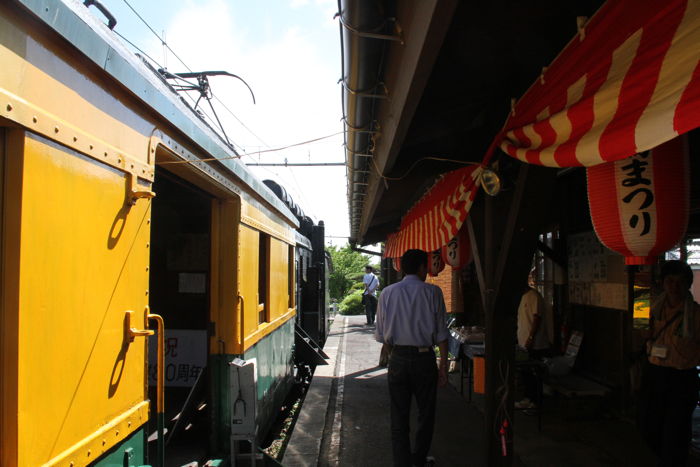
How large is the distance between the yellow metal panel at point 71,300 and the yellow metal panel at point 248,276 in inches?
60.2

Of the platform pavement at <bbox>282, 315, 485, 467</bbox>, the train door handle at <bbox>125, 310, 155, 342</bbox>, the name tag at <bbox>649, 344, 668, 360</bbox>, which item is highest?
the train door handle at <bbox>125, 310, 155, 342</bbox>

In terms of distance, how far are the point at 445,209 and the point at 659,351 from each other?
1.94m

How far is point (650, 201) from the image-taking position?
223 cm

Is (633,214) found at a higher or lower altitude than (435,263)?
higher

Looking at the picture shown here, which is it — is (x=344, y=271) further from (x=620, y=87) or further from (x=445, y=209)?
(x=620, y=87)

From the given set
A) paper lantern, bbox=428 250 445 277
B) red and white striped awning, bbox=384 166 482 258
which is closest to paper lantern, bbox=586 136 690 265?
red and white striped awning, bbox=384 166 482 258

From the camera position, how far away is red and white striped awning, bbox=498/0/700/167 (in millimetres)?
1352

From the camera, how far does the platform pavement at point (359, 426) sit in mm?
4328

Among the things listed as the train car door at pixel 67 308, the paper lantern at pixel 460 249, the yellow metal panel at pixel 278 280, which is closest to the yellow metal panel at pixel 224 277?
Result: the yellow metal panel at pixel 278 280

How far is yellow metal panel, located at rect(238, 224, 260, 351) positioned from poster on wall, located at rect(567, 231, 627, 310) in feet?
12.6

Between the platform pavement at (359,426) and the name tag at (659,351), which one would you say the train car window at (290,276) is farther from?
the name tag at (659,351)

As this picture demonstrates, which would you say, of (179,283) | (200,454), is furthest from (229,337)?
(179,283)

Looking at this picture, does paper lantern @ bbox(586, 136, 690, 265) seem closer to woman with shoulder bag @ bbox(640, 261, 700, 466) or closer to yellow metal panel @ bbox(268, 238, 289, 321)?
woman with shoulder bag @ bbox(640, 261, 700, 466)

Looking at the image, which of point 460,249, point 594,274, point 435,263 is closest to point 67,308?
point 460,249
